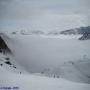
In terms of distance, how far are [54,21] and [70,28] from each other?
184 millimetres

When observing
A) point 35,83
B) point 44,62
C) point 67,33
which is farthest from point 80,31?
point 35,83

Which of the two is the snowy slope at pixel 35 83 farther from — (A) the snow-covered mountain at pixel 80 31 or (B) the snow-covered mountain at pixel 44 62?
(A) the snow-covered mountain at pixel 80 31

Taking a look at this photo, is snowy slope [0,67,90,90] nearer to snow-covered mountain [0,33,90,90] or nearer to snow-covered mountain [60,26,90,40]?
snow-covered mountain [0,33,90,90]

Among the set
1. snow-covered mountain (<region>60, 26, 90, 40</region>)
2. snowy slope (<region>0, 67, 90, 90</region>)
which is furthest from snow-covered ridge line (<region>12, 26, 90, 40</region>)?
snowy slope (<region>0, 67, 90, 90</region>)

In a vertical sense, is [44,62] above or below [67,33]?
below

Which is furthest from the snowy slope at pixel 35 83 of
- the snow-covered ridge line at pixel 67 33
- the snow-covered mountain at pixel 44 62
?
the snow-covered ridge line at pixel 67 33

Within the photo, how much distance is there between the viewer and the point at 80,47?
281cm

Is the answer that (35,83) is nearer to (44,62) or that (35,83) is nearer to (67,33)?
(44,62)

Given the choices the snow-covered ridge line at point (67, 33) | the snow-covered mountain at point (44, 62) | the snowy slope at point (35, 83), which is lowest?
the snowy slope at point (35, 83)

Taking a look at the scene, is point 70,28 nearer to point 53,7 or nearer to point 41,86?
point 53,7

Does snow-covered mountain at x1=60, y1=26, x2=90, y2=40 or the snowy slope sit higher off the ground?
snow-covered mountain at x1=60, y1=26, x2=90, y2=40

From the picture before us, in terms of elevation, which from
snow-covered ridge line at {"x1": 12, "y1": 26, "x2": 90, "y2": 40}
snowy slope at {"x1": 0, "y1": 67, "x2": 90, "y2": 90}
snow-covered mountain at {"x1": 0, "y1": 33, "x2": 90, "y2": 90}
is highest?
snow-covered ridge line at {"x1": 12, "y1": 26, "x2": 90, "y2": 40}

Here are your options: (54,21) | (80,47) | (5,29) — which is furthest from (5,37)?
(80,47)

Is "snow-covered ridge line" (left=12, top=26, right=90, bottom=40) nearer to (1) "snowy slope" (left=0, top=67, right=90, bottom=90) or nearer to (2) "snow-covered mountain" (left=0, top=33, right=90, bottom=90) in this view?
(2) "snow-covered mountain" (left=0, top=33, right=90, bottom=90)
